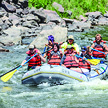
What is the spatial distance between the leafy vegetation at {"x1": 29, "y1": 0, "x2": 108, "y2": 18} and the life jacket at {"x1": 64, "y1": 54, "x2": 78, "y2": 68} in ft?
53.8

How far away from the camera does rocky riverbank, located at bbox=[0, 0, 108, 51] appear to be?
14.7 metres

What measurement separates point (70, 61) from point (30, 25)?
1129cm

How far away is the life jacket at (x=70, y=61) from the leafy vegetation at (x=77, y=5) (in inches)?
645

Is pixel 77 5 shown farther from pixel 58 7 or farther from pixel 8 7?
→ pixel 8 7

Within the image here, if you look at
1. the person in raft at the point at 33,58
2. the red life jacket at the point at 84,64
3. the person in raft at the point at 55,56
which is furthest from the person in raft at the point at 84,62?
the person in raft at the point at 33,58

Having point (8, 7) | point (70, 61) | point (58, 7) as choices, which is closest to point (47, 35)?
point (70, 61)

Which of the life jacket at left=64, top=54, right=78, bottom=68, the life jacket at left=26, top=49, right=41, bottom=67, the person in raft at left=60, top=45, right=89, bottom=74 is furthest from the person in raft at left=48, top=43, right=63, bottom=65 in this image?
the life jacket at left=26, top=49, right=41, bottom=67

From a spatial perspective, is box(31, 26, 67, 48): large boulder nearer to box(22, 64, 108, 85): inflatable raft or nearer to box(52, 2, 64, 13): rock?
box(22, 64, 108, 85): inflatable raft

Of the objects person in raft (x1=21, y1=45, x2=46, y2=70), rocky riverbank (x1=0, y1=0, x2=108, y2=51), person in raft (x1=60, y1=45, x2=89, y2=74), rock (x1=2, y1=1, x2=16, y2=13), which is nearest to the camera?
person in raft (x1=60, y1=45, x2=89, y2=74)

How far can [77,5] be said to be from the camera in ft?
92.4

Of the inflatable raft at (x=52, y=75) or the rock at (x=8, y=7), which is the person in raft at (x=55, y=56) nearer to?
A: the inflatable raft at (x=52, y=75)

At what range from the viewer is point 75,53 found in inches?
316

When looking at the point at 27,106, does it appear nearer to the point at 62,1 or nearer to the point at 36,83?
the point at 36,83

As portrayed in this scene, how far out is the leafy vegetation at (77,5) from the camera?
80.7ft
